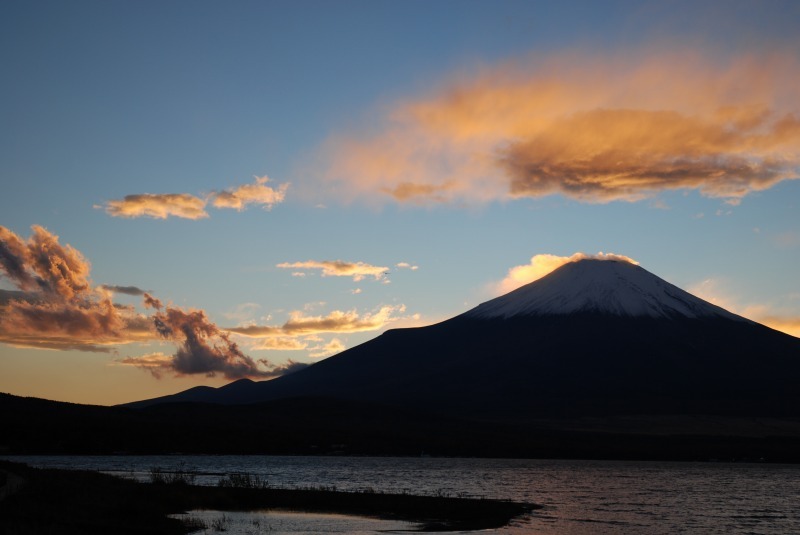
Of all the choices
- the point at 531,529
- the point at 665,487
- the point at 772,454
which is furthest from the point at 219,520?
the point at 772,454

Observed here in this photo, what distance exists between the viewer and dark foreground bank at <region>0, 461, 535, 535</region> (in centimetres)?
4347

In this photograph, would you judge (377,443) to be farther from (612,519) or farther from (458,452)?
(612,519)

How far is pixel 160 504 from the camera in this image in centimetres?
5594

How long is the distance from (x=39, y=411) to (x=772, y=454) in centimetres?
15701

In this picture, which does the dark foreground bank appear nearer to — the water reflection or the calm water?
the water reflection

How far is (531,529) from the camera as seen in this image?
54750 millimetres

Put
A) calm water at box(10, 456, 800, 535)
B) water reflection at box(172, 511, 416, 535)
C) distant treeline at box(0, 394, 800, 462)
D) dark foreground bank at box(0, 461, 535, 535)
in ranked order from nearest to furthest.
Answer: dark foreground bank at box(0, 461, 535, 535) → water reflection at box(172, 511, 416, 535) → calm water at box(10, 456, 800, 535) → distant treeline at box(0, 394, 800, 462)

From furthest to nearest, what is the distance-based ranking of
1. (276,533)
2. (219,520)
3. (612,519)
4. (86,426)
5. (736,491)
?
1. (86,426)
2. (736,491)
3. (612,519)
4. (219,520)
5. (276,533)

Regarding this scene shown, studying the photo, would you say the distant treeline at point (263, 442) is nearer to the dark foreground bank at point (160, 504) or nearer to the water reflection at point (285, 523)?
the dark foreground bank at point (160, 504)

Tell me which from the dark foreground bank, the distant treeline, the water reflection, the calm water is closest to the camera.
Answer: the dark foreground bank

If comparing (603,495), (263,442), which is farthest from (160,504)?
(263,442)

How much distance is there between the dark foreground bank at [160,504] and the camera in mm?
43469

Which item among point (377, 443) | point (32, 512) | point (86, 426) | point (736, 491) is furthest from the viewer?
point (377, 443)

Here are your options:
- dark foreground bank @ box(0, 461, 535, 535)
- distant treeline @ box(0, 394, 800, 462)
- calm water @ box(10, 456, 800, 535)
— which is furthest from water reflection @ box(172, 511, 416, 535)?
distant treeline @ box(0, 394, 800, 462)
